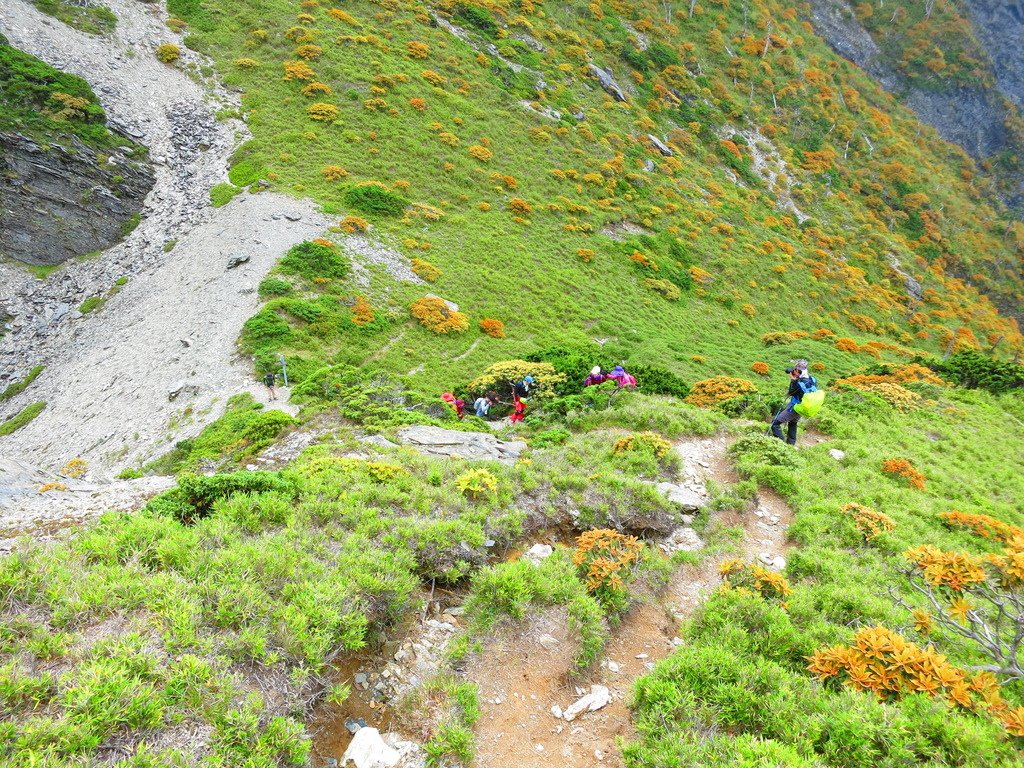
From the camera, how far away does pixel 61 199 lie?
1143 inches

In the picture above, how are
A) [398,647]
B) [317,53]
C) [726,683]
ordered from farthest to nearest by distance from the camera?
1. [317,53]
2. [398,647]
3. [726,683]

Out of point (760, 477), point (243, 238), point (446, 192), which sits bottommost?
point (243, 238)

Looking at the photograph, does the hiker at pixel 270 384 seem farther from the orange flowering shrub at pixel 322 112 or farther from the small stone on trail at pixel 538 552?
the orange flowering shrub at pixel 322 112

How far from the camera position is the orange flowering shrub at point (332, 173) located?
3383 cm

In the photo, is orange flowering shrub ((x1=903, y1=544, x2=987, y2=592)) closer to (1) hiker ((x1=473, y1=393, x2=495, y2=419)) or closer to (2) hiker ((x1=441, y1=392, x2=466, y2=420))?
(1) hiker ((x1=473, y1=393, x2=495, y2=419))

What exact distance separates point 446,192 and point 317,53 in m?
18.5

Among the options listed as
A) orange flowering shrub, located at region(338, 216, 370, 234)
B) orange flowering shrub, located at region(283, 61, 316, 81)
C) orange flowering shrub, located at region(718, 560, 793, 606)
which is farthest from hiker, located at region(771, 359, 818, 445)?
orange flowering shrub, located at region(283, 61, 316, 81)

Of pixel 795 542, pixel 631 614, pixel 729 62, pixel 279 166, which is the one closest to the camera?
pixel 631 614

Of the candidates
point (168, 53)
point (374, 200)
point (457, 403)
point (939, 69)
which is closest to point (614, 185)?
point (374, 200)

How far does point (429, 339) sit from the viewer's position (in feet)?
87.1

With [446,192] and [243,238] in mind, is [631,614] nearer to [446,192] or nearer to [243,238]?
[243,238]

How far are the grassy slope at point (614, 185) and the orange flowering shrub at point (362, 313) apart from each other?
0.74 metres

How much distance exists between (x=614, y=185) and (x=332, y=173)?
28.0 metres

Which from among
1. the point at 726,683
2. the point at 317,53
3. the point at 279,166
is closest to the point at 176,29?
the point at 317,53
